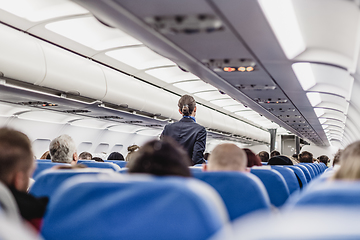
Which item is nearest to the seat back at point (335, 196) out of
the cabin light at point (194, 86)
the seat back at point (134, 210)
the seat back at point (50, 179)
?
the seat back at point (134, 210)

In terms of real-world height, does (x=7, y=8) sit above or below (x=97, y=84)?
above

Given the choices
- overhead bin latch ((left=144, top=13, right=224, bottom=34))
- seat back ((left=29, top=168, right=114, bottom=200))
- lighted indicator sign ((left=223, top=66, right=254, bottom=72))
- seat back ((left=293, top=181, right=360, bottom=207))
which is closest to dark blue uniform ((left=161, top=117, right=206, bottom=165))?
overhead bin latch ((left=144, top=13, right=224, bottom=34))

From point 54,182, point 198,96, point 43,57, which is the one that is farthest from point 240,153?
point 198,96

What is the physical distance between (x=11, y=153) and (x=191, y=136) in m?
3.10

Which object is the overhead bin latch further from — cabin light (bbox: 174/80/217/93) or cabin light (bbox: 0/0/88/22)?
cabin light (bbox: 174/80/217/93)

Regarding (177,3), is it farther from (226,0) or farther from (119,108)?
(119,108)

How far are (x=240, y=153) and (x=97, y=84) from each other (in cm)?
518

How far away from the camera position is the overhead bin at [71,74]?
5.95 metres

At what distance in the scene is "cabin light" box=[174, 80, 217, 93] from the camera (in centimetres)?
1059

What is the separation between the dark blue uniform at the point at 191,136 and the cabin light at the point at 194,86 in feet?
19.4

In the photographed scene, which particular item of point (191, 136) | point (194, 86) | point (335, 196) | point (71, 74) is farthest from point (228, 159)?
point (194, 86)

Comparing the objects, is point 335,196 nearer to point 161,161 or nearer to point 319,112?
point 161,161

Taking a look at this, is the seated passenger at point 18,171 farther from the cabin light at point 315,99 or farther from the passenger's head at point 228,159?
the cabin light at point 315,99

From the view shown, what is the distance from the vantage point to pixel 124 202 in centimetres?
119
